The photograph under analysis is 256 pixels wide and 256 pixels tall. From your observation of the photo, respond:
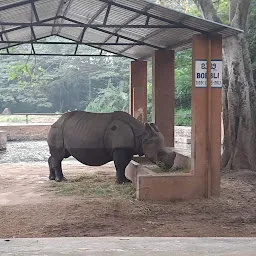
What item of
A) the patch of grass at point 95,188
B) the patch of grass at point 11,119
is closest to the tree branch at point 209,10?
the patch of grass at point 95,188

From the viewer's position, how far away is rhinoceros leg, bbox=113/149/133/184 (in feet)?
35.3

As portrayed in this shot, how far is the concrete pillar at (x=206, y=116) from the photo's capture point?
959 cm

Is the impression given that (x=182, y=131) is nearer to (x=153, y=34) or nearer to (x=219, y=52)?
(x=153, y=34)

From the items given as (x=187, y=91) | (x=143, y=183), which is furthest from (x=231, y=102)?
(x=187, y=91)

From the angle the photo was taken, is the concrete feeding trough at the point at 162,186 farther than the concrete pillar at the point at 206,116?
No

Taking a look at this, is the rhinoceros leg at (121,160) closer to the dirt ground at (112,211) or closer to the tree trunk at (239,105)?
the dirt ground at (112,211)

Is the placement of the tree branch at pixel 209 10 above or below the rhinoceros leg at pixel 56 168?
above

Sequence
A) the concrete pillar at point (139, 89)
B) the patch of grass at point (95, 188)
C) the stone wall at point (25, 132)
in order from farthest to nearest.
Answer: the stone wall at point (25, 132)
the concrete pillar at point (139, 89)
the patch of grass at point (95, 188)

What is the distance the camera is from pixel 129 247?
3811 mm

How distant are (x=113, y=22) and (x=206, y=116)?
11.5ft

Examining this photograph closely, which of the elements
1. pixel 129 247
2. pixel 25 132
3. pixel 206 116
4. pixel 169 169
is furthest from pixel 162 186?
Answer: pixel 25 132

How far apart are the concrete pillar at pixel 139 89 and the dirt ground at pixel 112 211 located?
190 inches

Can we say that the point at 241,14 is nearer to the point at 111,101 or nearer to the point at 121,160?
the point at 121,160

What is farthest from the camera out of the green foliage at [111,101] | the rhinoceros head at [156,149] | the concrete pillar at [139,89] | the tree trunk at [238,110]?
the green foliage at [111,101]
